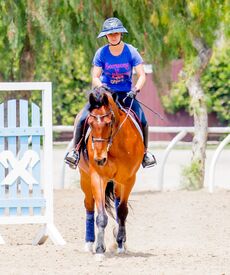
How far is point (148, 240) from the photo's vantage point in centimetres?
1418

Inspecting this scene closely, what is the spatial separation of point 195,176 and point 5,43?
3925 mm

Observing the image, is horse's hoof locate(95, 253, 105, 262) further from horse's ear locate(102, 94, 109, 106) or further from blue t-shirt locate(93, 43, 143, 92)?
blue t-shirt locate(93, 43, 143, 92)

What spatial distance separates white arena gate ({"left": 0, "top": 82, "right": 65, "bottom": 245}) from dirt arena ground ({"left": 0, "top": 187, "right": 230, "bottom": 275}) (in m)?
0.37

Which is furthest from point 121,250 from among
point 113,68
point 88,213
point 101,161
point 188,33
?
point 188,33

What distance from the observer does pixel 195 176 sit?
19.9 metres

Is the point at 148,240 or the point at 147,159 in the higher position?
the point at 147,159

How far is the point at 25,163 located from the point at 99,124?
81.9 inches

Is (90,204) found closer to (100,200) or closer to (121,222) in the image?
(121,222)

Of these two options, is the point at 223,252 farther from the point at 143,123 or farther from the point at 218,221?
the point at 218,221

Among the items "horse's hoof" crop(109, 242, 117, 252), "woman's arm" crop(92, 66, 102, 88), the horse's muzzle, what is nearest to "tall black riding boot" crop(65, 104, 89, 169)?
"woman's arm" crop(92, 66, 102, 88)

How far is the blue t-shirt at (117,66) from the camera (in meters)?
11.9

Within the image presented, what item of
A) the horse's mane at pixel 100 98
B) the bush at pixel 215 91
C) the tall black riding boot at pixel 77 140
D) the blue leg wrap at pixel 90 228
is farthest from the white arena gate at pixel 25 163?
the bush at pixel 215 91

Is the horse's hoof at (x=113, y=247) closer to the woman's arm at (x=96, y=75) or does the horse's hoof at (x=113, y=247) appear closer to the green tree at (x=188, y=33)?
the woman's arm at (x=96, y=75)

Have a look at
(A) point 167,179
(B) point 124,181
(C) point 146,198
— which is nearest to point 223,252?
(B) point 124,181
